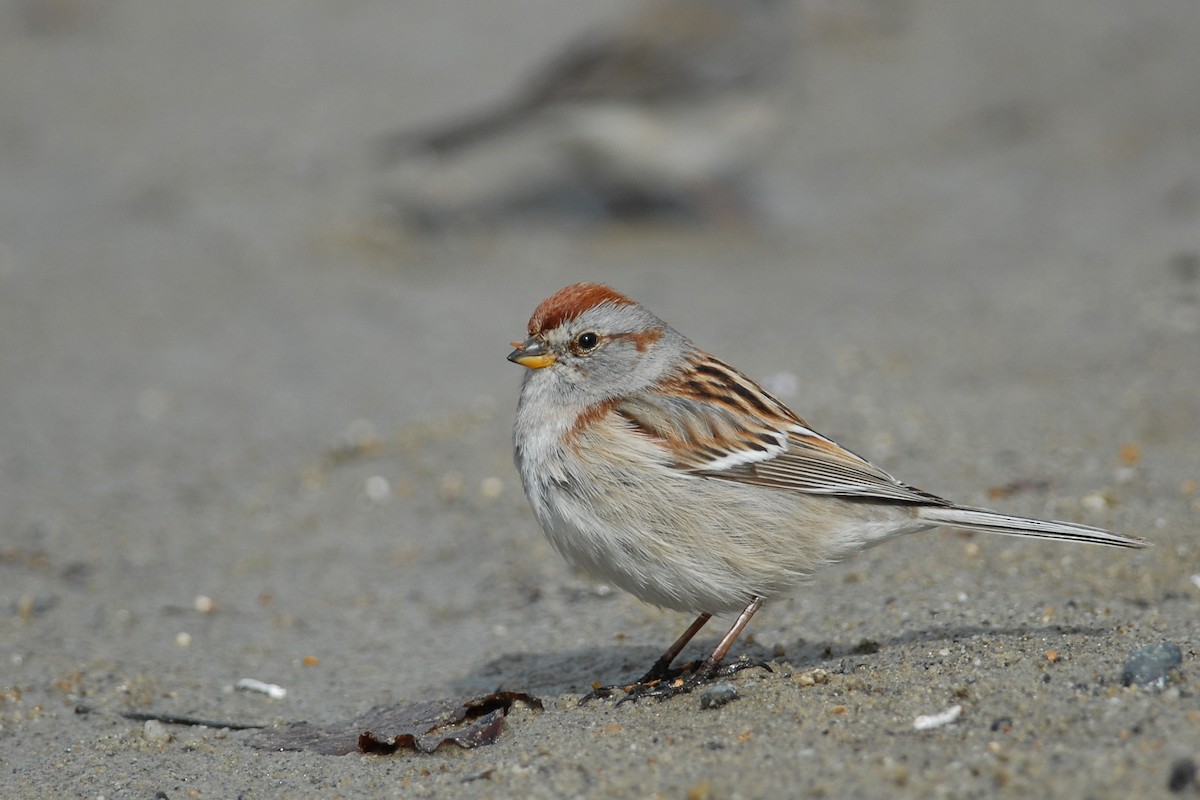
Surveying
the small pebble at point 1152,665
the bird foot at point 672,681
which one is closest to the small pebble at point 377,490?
the bird foot at point 672,681

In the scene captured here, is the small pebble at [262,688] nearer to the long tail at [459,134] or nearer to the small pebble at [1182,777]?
the small pebble at [1182,777]

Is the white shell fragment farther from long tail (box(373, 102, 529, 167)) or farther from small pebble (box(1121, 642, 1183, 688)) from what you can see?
long tail (box(373, 102, 529, 167))

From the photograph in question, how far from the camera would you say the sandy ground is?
158 inches

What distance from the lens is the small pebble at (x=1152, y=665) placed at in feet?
12.1

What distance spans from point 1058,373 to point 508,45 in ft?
27.2

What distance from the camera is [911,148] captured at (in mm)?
12531

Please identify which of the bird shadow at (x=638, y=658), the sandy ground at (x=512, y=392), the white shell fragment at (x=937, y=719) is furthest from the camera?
the bird shadow at (x=638, y=658)

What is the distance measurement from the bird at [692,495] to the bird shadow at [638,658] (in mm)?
281

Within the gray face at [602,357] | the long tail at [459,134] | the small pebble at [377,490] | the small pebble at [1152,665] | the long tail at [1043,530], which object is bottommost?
the small pebble at [1152,665]

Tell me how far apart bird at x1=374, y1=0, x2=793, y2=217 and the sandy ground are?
590mm

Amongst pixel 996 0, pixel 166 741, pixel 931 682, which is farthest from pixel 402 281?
pixel 996 0

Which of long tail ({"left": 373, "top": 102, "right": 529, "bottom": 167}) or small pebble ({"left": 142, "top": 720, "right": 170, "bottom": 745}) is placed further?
long tail ({"left": 373, "top": 102, "right": 529, "bottom": 167})

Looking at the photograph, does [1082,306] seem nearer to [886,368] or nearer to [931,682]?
[886,368]

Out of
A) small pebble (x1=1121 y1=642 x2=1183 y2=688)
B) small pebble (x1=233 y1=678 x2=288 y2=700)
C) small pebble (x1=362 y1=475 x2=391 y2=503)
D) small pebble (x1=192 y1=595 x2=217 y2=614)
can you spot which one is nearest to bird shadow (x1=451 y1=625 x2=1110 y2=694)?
small pebble (x1=1121 y1=642 x2=1183 y2=688)
